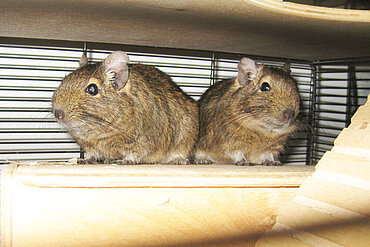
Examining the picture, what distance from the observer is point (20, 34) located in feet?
8.38

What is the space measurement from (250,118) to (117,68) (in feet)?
2.91

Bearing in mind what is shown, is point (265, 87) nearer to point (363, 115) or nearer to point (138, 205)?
point (363, 115)

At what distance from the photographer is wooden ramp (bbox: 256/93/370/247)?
1405 millimetres

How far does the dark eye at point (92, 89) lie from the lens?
6.89 feet

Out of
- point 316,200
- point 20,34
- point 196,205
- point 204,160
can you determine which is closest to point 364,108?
point 316,200

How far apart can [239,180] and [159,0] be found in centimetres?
83

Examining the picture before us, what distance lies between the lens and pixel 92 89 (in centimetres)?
211

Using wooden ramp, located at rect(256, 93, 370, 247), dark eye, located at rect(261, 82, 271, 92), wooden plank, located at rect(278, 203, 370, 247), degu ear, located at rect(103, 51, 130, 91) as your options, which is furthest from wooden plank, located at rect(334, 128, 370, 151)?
degu ear, located at rect(103, 51, 130, 91)

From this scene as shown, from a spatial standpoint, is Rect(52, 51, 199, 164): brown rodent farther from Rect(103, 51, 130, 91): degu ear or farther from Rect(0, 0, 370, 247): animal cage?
Rect(0, 0, 370, 247): animal cage

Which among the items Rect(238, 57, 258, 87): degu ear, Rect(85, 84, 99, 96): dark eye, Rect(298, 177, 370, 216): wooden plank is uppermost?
Rect(238, 57, 258, 87): degu ear

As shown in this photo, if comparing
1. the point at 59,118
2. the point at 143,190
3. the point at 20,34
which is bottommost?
the point at 143,190

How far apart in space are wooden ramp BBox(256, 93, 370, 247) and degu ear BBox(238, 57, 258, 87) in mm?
917

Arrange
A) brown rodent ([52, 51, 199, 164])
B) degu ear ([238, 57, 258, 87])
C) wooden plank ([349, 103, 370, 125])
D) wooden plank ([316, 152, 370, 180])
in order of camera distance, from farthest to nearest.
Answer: degu ear ([238, 57, 258, 87]) → brown rodent ([52, 51, 199, 164]) → wooden plank ([349, 103, 370, 125]) → wooden plank ([316, 152, 370, 180])

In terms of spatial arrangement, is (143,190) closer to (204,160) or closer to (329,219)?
(329,219)
